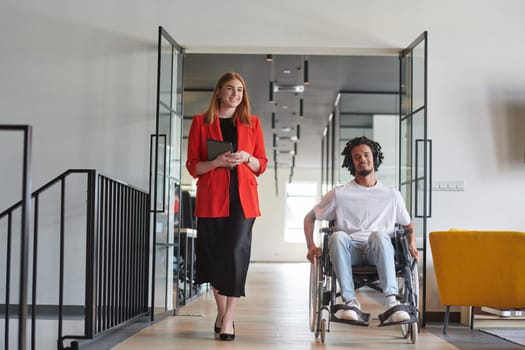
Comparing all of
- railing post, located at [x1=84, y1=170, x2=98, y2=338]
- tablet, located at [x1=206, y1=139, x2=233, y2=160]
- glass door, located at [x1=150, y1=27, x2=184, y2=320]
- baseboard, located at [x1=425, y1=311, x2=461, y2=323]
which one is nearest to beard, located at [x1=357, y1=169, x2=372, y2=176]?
tablet, located at [x1=206, y1=139, x2=233, y2=160]

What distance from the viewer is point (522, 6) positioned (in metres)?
5.52

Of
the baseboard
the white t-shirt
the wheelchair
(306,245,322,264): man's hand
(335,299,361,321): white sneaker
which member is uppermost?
the white t-shirt

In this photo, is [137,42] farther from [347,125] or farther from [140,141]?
[347,125]

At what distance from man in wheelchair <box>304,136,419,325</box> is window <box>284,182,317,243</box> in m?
18.8

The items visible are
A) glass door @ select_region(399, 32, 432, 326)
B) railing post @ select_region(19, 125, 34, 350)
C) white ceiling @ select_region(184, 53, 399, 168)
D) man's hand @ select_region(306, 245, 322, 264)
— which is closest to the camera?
railing post @ select_region(19, 125, 34, 350)

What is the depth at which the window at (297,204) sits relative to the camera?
22.9 meters

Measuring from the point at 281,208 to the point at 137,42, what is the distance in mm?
17345

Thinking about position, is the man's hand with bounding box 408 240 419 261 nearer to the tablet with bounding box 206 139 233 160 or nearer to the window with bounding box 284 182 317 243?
the tablet with bounding box 206 139 233 160

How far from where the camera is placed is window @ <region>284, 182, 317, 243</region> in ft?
75.2

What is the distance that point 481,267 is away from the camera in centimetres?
430

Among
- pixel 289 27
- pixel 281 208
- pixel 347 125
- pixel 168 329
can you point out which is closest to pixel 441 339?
pixel 168 329

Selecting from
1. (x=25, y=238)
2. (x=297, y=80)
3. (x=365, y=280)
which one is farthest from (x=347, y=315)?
(x=297, y=80)

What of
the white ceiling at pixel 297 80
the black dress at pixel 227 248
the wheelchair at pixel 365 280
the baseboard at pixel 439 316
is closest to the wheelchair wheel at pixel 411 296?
the wheelchair at pixel 365 280

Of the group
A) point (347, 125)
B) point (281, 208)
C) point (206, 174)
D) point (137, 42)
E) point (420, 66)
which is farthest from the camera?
point (281, 208)
